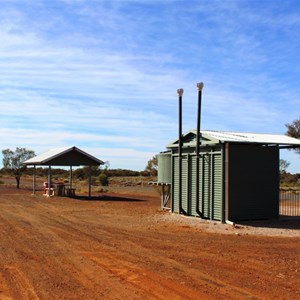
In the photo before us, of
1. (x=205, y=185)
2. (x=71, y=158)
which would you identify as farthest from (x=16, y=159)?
(x=205, y=185)

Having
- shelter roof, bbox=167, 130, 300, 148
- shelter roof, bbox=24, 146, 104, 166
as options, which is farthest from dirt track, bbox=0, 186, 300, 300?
shelter roof, bbox=24, 146, 104, 166

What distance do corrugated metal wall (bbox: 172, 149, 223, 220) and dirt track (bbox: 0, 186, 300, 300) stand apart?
6.79ft

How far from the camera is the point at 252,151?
55.5 feet

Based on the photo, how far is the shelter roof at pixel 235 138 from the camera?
55.2ft

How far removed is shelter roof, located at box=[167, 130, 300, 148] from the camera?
55.2 feet

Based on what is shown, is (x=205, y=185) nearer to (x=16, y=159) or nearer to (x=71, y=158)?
(x=71, y=158)

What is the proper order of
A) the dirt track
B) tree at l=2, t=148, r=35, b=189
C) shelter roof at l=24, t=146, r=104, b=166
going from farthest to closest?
tree at l=2, t=148, r=35, b=189 → shelter roof at l=24, t=146, r=104, b=166 → the dirt track

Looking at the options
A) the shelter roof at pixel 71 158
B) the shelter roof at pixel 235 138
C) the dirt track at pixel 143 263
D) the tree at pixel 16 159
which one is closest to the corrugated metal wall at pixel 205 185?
the shelter roof at pixel 235 138

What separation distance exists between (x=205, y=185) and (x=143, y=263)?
358 inches

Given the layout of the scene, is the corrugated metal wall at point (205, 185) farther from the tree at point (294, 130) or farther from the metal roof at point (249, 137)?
the tree at point (294, 130)

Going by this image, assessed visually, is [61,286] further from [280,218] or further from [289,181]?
[289,181]

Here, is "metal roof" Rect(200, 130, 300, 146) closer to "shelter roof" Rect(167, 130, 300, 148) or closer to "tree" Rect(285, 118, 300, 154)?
"shelter roof" Rect(167, 130, 300, 148)

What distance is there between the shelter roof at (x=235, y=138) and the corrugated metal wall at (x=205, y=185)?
490mm

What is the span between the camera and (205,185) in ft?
58.4
